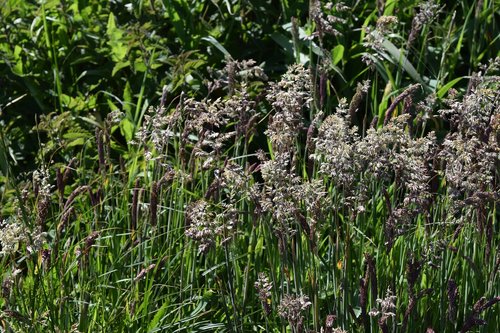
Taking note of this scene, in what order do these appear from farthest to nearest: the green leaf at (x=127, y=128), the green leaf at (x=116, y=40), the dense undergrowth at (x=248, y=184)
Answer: the green leaf at (x=116, y=40)
the green leaf at (x=127, y=128)
the dense undergrowth at (x=248, y=184)

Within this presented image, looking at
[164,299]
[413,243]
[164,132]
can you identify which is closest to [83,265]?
[164,299]

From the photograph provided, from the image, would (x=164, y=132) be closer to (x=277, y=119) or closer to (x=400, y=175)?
(x=277, y=119)

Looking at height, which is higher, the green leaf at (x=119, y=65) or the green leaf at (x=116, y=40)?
the green leaf at (x=116, y=40)

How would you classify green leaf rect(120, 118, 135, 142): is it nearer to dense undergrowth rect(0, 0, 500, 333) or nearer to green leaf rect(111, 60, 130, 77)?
dense undergrowth rect(0, 0, 500, 333)

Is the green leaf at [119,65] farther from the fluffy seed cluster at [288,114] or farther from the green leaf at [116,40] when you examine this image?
the fluffy seed cluster at [288,114]

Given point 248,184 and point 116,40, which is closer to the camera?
point 248,184

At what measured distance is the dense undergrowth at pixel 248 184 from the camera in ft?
8.00

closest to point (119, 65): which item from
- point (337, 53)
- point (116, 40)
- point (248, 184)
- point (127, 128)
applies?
point (116, 40)

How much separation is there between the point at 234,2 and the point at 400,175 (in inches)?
86.3

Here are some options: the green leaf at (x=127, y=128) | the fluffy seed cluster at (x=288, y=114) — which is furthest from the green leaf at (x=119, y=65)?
the fluffy seed cluster at (x=288, y=114)

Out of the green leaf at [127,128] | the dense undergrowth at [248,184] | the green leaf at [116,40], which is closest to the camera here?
the dense undergrowth at [248,184]

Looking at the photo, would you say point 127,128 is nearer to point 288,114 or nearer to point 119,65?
point 119,65

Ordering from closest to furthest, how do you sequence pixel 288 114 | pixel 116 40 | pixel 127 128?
pixel 288 114, pixel 127 128, pixel 116 40

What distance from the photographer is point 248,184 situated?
2.60 metres
